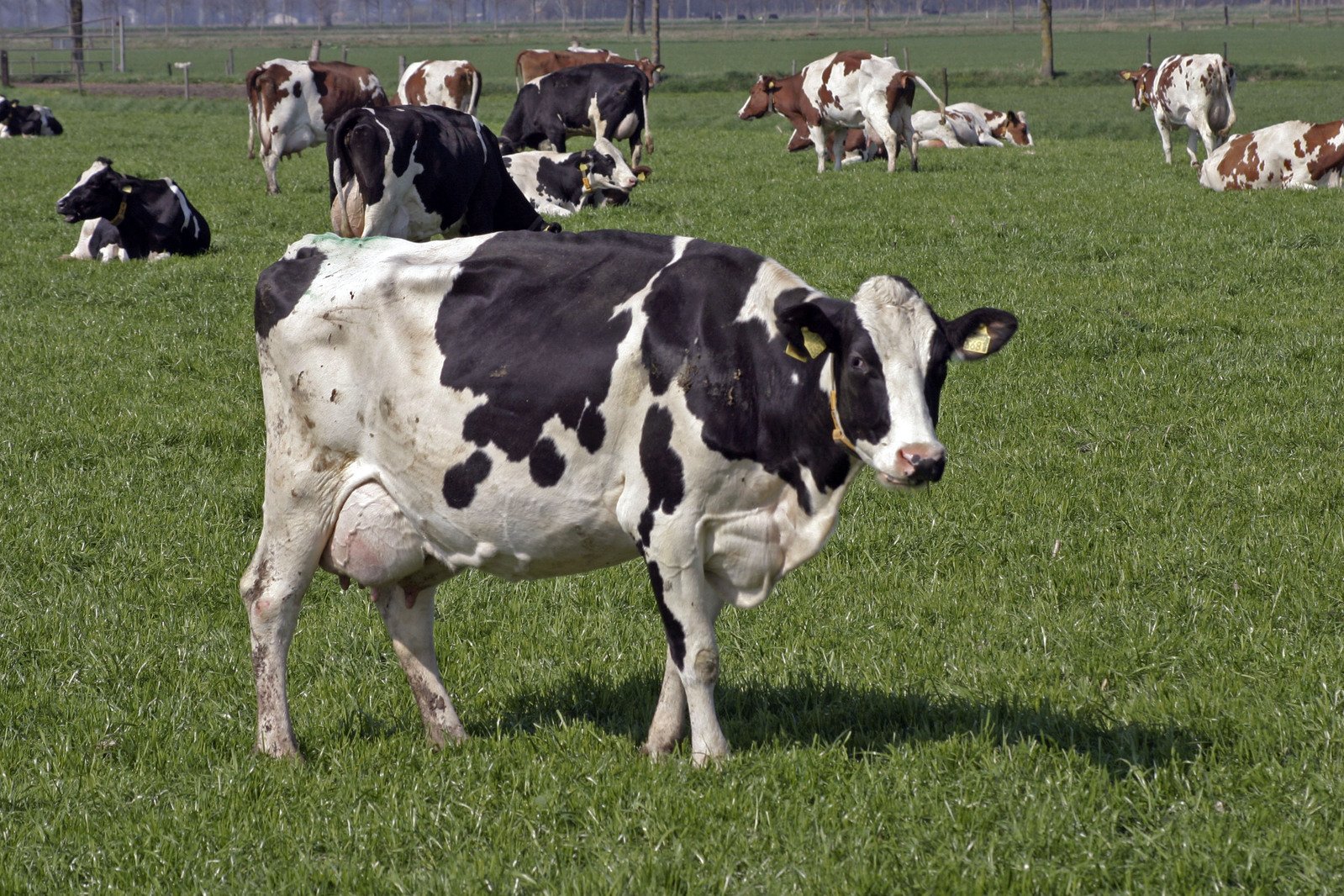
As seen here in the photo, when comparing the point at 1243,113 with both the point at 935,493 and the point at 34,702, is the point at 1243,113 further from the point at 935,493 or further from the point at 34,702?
the point at 34,702

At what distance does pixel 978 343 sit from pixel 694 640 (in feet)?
4.27

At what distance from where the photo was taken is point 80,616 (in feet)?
21.2

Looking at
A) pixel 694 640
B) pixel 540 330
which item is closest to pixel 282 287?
pixel 540 330

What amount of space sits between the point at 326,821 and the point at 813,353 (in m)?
2.10

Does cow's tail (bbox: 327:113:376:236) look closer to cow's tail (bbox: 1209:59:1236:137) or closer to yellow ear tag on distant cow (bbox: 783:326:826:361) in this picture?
yellow ear tag on distant cow (bbox: 783:326:826:361)

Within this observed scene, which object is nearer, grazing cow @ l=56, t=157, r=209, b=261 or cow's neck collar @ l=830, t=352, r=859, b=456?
cow's neck collar @ l=830, t=352, r=859, b=456

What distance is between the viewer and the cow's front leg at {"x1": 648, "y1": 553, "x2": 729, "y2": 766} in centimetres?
466

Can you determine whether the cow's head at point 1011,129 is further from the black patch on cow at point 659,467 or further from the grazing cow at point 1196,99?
the black patch on cow at point 659,467

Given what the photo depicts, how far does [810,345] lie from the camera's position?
439cm

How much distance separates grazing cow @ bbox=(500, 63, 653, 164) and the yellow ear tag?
69.1 ft

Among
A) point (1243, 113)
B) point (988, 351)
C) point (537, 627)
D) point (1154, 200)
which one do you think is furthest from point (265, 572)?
point (1243, 113)

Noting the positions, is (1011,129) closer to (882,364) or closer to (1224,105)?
(1224,105)

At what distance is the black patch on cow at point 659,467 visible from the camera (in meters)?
4.56

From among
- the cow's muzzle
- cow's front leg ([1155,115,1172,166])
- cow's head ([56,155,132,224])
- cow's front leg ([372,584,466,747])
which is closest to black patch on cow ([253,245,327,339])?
cow's front leg ([372,584,466,747])
